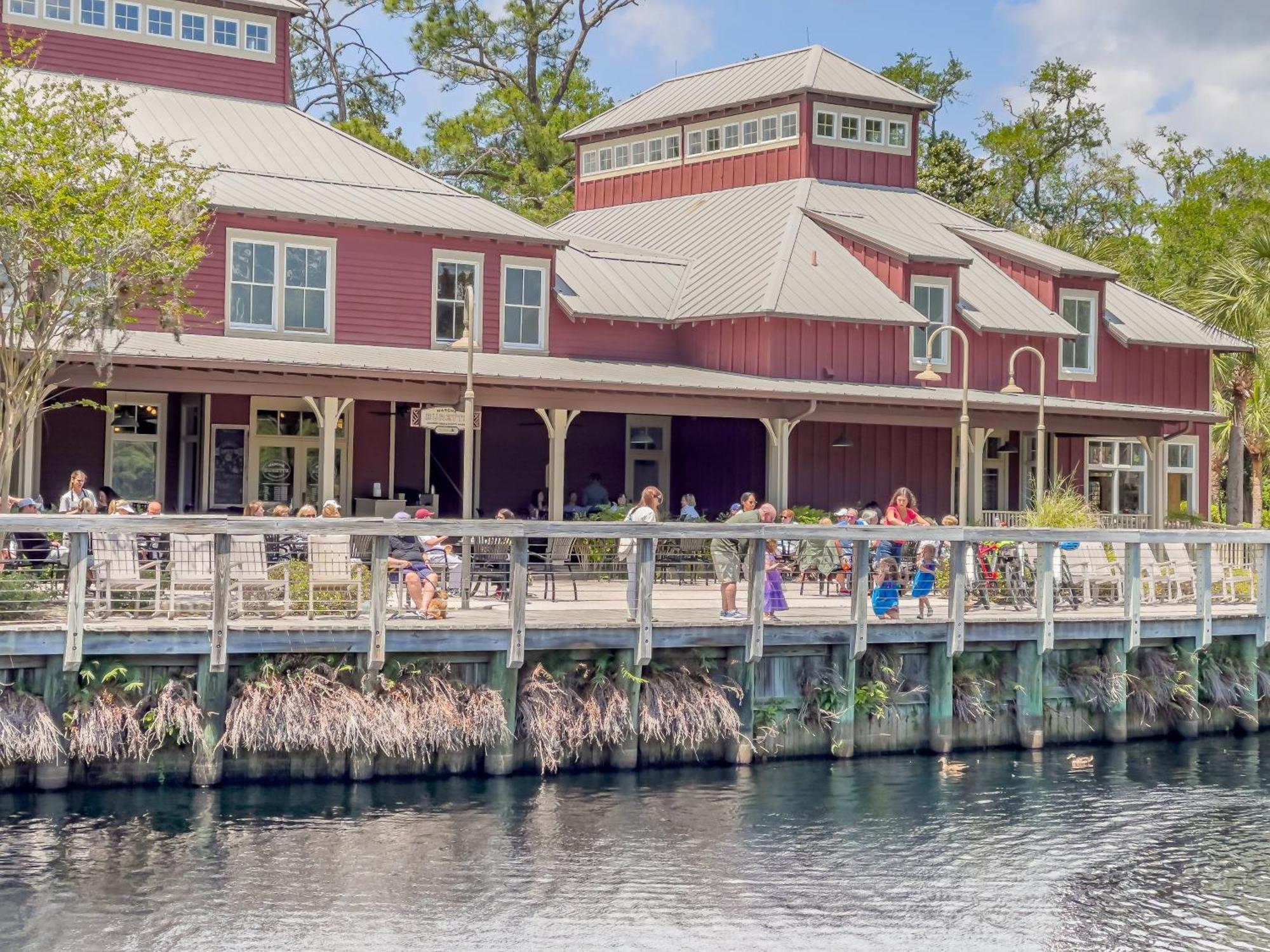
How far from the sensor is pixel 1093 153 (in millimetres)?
56812

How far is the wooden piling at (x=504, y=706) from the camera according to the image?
16531mm

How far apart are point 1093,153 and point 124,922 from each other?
50.1 metres

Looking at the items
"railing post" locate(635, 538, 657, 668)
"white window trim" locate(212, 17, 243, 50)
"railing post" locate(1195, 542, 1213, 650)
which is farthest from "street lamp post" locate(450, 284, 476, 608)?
"white window trim" locate(212, 17, 243, 50)

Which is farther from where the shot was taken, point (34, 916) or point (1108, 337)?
point (1108, 337)

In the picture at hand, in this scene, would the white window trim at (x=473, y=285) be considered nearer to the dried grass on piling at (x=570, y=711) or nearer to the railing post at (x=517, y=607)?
the dried grass on piling at (x=570, y=711)

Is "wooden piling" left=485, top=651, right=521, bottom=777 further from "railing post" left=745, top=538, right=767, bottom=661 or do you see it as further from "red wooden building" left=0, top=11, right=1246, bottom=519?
"red wooden building" left=0, top=11, right=1246, bottom=519

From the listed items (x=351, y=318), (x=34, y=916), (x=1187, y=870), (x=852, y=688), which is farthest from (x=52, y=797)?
(x=351, y=318)

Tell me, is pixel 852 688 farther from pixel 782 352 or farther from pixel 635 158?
pixel 635 158

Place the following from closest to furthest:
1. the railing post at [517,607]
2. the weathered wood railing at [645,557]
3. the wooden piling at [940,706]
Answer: the weathered wood railing at [645,557] < the railing post at [517,607] < the wooden piling at [940,706]

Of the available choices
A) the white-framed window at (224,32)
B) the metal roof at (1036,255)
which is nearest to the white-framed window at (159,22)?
the white-framed window at (224,32)

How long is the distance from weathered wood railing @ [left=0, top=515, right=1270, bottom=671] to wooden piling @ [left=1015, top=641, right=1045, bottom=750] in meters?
0.32

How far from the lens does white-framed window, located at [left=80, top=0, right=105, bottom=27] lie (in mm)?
30219

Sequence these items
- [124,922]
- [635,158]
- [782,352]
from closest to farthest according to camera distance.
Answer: [124,922] < [782,352] < [635,158]

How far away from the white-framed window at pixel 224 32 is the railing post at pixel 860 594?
60.8ft
